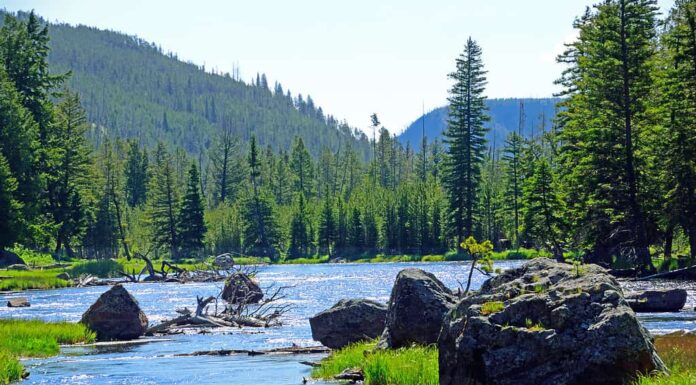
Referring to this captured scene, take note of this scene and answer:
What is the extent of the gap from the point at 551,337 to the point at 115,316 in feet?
73.6

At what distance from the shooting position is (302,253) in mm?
137500

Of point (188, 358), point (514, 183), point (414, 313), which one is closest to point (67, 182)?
point (514, 183)

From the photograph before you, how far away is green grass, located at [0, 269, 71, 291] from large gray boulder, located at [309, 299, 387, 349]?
41.4 metres

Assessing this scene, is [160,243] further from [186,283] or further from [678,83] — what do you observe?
[678,83]

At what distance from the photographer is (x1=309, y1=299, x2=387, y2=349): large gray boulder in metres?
26.3

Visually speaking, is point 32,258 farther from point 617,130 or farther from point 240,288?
point 617,130

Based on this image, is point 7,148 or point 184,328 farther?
point 7,148

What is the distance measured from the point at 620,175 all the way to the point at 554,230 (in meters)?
11.8

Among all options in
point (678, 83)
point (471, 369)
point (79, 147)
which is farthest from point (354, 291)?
point (79, 147)

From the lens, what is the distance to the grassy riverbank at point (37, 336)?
27.8m

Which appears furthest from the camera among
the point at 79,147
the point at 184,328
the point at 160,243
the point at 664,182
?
the point at 160,243

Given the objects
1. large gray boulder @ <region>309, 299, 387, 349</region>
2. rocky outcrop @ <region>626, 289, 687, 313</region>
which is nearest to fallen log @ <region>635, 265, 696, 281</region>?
rocky outcrop @ <region>626, 289, 687, 313</region>

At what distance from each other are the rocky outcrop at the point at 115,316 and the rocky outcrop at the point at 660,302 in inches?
747

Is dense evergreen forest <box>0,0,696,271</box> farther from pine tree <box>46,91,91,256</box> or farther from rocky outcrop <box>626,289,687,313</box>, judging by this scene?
rocky outcrop <box>626,289,687,313</box>
